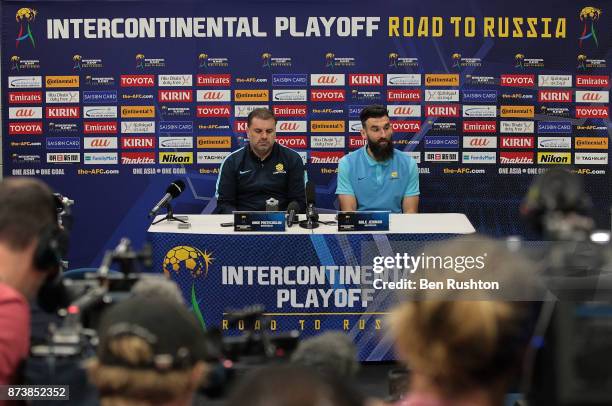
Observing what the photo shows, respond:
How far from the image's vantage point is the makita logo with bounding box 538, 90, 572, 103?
7672 millimetres

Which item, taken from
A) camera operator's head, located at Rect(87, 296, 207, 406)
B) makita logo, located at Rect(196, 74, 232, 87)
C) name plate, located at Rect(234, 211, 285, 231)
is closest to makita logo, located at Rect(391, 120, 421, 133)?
makita logo, located at Rect(196, 74, 232, 87)

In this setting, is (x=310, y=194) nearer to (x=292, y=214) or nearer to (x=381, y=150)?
(x=292, y=214)

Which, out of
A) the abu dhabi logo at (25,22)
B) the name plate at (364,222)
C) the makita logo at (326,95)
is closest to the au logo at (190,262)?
the name plate at (364,222)

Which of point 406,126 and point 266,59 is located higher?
point 266,59

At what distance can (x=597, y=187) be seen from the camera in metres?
7.78

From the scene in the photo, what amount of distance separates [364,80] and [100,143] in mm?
2439

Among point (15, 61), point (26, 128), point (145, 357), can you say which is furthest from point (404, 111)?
point (145, 357)

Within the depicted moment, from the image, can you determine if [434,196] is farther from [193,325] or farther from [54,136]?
[193,325]

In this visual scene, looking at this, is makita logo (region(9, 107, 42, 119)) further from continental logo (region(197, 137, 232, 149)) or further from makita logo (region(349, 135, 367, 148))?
makita logo (region(349, 135, 367, 148))

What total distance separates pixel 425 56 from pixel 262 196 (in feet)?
6.45

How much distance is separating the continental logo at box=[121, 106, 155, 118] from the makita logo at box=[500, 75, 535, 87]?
3.13 m

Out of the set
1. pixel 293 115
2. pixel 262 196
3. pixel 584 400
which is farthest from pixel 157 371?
pixel 293 115

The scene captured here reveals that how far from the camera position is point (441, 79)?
25.2ft

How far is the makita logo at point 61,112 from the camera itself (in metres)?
7.88
